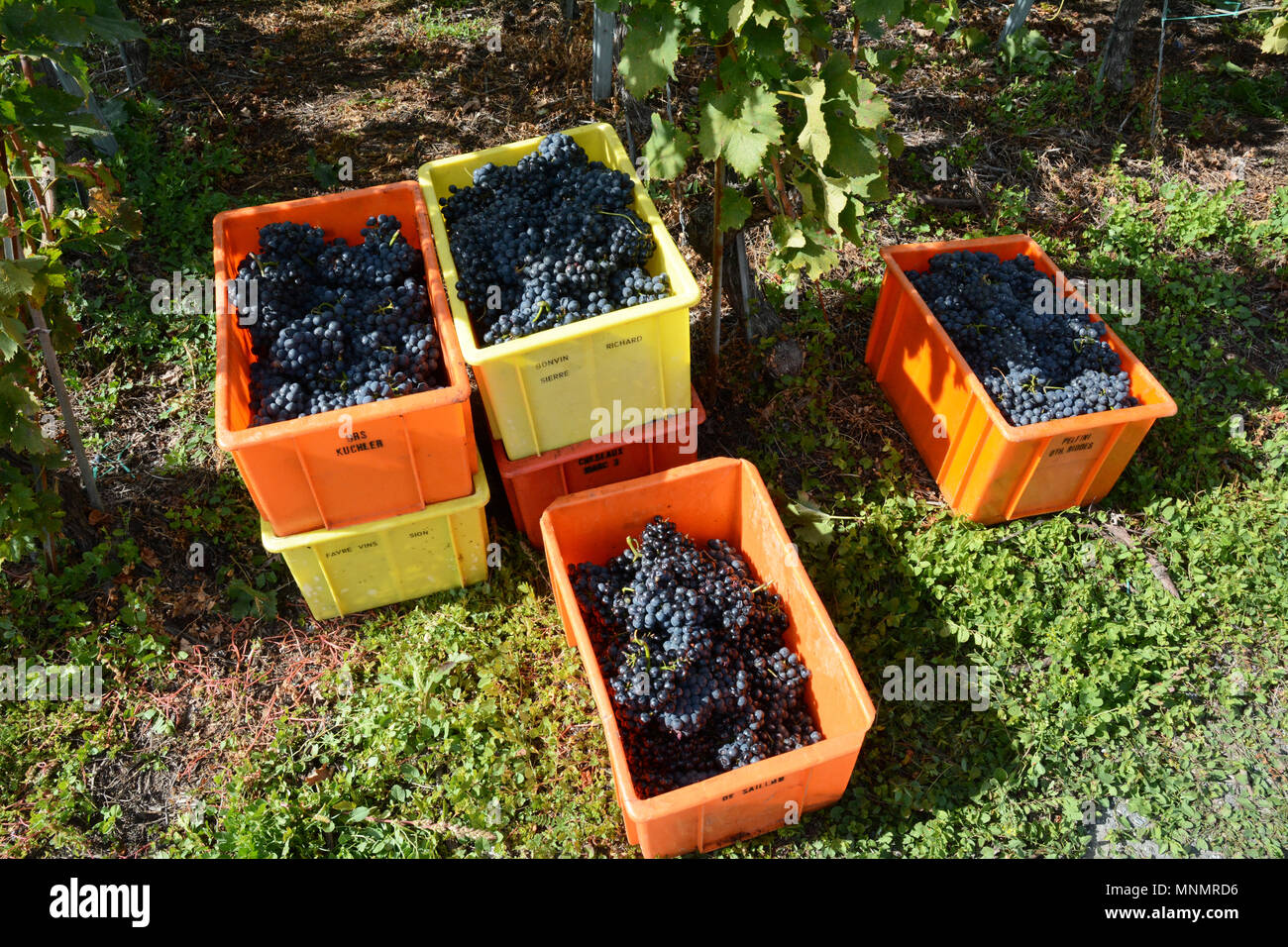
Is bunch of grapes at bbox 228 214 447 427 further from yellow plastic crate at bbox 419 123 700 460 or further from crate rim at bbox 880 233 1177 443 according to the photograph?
crate rim at bbox 880 233 1177 443

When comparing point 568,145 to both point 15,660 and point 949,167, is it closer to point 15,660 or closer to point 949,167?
point 949,167

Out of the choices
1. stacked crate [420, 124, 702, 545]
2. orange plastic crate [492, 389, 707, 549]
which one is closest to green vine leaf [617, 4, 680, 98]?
stacked crate [420, 124, 702, 545]

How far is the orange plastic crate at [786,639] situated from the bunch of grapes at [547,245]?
2.42ft

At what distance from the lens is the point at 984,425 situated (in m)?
3.83

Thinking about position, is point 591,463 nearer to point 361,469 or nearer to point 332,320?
point 361,469

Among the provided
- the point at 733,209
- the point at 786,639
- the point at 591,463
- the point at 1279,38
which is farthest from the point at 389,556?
the point at 1279,38

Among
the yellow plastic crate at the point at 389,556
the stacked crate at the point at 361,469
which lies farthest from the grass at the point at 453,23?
the yellow plastic crate at the point at 389,556

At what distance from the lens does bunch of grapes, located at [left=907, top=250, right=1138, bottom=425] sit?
390 centimetres

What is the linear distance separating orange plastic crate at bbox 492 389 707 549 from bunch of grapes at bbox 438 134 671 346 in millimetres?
537

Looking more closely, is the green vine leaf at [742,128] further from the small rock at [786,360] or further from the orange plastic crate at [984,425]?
the small rock at [786,360]

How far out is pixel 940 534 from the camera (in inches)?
162

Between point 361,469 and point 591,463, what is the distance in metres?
1.05

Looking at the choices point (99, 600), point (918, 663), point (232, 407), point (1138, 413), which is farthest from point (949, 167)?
point (99, 600)

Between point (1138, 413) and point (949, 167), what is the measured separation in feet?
8.04
